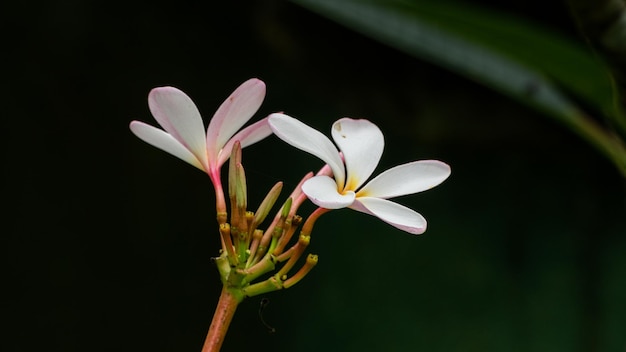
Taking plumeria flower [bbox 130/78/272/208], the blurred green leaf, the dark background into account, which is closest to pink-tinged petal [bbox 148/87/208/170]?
plumeria flower [bbox 130/78/272/208]

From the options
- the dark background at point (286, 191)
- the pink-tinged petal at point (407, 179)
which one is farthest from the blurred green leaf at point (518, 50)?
the pink-tinged petal at point (407, 179)

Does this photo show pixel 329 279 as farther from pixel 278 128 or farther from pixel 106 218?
pixel 278 128

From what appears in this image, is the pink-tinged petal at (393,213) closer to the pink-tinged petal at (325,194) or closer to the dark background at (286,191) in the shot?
the pink-tinged petal at (325,194)

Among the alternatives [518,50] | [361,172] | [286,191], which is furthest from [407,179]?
[286,191]

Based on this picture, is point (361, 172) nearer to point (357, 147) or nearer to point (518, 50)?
point (357, 147)

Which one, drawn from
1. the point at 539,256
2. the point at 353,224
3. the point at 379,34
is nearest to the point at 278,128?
the point at 379,34

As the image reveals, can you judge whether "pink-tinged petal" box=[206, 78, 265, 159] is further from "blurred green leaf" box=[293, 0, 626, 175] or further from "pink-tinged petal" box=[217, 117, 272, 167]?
"blurred green leaf" box=[293, 0, 626, 175]
